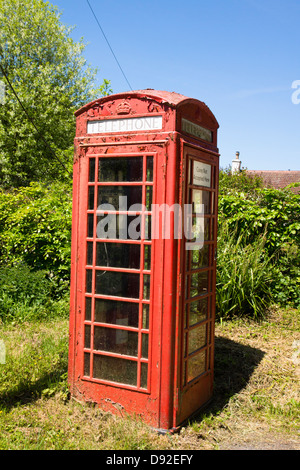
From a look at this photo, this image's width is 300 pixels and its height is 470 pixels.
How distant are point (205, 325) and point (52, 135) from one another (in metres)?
18.1

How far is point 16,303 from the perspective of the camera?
675 centimetres

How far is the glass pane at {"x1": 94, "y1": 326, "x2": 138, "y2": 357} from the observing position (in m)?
3.70

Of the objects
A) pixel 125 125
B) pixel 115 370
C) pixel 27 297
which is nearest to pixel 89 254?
pixel 115 370

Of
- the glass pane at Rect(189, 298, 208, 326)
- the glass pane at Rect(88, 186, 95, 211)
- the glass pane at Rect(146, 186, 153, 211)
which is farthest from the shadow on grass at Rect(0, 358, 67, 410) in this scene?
the glass pane at Rect(146, 186, 153, 211)

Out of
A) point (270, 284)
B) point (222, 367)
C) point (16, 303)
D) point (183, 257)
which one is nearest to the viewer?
point (183, 257)

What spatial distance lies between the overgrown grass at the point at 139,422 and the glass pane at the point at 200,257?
1398 millimetres

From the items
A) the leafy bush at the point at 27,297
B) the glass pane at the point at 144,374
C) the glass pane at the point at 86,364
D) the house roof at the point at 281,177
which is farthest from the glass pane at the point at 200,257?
the house roof at the point at 281,177

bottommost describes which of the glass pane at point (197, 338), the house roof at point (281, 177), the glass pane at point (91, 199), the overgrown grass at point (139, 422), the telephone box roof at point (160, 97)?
the overgrown grass at point (139, 422)

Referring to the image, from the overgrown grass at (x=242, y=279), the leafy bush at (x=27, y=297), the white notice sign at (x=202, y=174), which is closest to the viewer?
the white notice sign at (x=202, y=174)

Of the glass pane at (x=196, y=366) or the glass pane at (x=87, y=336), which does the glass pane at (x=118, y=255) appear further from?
the glass pane at (x=196, y=366)

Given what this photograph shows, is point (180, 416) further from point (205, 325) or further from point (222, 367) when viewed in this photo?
point (222, 367)

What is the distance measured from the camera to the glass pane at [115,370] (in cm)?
370

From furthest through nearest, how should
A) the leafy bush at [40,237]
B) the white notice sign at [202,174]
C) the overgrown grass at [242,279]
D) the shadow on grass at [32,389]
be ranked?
the leafy bush at [40,237] < the overgrown grass at [242,279] < the shadow on grass at [32,389] < the white notice sign at [202,174]

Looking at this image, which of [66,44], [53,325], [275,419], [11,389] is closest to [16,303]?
[53,325]
